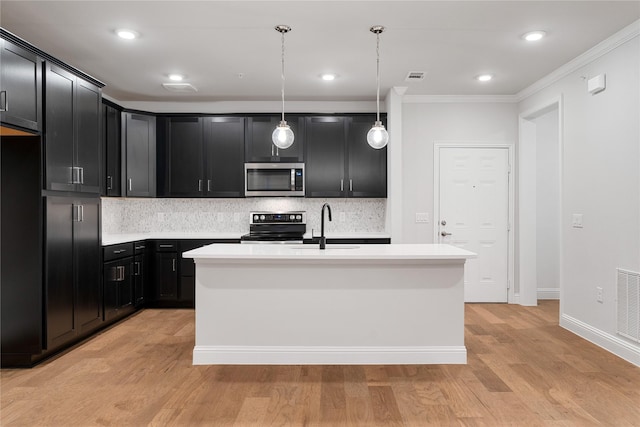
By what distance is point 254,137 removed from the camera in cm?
555

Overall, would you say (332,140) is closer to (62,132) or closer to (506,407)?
(62,132)

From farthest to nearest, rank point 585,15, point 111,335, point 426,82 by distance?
1. point 426,82
2. point 111,335
3. point 585,15

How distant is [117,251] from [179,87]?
6.60 feet

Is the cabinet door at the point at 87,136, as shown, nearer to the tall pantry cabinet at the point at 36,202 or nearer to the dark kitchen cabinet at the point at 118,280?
the tall pantry cabinet at the point at 36,202

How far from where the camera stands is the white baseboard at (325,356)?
10.9 feet

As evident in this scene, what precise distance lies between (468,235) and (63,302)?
449 cm

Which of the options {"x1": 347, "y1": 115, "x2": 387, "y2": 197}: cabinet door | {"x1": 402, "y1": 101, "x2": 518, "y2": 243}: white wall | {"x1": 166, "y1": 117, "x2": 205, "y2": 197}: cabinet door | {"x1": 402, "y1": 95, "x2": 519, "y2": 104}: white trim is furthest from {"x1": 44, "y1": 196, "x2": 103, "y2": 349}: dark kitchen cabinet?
{"x1": 402, "y1": 95, "x2": 519, "y2": 104}: white trim

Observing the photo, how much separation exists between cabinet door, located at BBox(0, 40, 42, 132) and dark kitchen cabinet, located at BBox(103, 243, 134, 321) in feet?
5.10

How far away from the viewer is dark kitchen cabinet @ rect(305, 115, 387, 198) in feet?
18.1

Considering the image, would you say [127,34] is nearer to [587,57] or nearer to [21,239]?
[21,239]

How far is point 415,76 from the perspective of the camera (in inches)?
186

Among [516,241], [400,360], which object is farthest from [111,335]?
[516,241]

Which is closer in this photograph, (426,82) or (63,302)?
(63,302)

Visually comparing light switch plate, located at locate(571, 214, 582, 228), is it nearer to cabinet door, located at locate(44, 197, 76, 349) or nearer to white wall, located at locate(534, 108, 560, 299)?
white wall, located at locate(534, 108, 560, 299)
